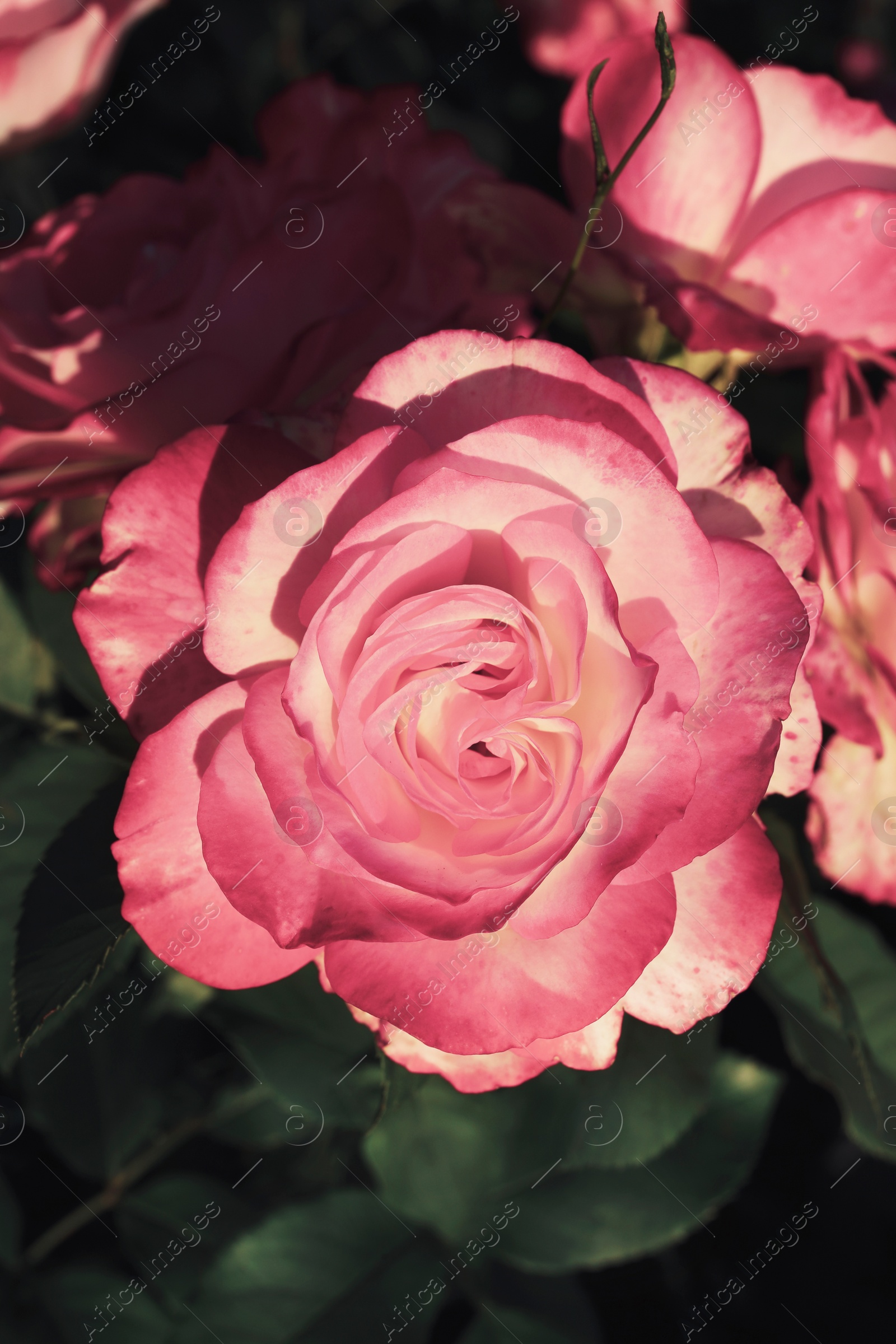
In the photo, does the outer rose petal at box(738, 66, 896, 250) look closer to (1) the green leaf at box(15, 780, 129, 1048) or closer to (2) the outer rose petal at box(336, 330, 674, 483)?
(2) the outer rose petal at box(336, 330, 674, 483)

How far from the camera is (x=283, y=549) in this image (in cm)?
37

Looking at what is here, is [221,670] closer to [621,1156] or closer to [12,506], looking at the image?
[12,506]

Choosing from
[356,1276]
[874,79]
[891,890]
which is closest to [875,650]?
[891,890]

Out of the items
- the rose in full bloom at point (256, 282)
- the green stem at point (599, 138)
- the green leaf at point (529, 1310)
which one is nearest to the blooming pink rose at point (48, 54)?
the rose in full bloom at point (256, 282)

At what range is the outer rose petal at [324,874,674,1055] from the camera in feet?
1.17

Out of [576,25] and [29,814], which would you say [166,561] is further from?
[576,25]

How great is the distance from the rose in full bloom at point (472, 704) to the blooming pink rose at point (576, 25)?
1.08 metres

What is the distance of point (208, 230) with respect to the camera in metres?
0.49

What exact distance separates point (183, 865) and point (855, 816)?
332mm

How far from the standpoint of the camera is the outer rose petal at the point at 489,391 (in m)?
0.36

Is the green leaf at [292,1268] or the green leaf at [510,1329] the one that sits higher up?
the green leaf at [292,1268]

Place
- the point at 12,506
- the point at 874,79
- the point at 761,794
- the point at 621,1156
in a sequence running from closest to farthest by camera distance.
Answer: the point at 761,794 → the point at 12,506 → the point at 621,1156 → the point at 874,79

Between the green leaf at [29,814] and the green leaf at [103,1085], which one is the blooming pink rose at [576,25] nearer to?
the green leaf at [29,814]

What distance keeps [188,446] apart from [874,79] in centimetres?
148
